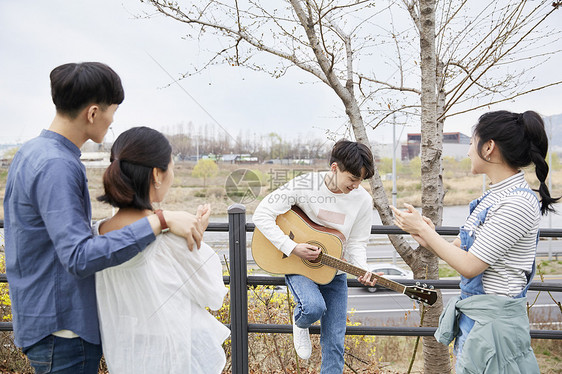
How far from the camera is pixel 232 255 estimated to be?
8.48 feet

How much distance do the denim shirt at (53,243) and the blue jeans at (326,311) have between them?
1231 millimetres

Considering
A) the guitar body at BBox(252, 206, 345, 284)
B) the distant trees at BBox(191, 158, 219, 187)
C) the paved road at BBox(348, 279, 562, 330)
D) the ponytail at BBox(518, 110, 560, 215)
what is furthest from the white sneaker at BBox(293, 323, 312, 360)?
the paved road at BBox(348, 279, 562, 330)

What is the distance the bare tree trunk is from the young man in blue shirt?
118 inches

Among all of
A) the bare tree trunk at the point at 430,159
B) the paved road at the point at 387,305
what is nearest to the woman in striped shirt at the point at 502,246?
the bare tree trunk at the point at 430,159

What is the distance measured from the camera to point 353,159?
252 cm

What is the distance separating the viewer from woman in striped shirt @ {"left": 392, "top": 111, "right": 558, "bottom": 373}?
1.59 m

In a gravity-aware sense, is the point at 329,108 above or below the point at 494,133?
above

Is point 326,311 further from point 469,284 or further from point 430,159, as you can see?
point 430,159

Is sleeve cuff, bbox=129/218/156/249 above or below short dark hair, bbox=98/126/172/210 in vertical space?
below

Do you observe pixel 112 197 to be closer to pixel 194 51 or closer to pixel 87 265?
pixel 87 265

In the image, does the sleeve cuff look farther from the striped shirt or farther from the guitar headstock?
the guitar headstock

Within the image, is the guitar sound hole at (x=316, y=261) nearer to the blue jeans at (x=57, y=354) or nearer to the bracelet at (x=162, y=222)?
the bracelet at (x=162, y=222)

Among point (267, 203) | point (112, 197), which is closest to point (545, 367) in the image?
point (267, 203)

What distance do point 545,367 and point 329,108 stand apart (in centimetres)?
615
